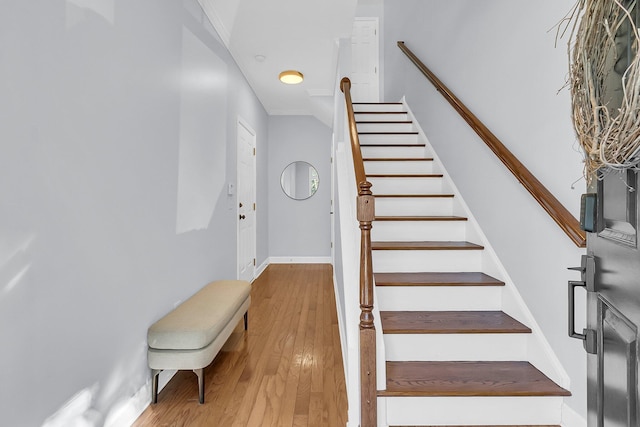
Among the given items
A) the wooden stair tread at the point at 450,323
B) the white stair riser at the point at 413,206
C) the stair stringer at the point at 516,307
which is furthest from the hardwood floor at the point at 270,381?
the white stair riser at the point at 413,206

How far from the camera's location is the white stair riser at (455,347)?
1.68m

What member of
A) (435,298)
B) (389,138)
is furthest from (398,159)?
(435,298)

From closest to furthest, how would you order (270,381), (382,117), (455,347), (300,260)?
(455,347), (270,381), (382,117), (300,260)

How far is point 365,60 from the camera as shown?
5.68 meters

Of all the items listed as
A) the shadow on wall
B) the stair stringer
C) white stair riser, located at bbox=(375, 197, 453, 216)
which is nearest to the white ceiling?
the shadow on wall

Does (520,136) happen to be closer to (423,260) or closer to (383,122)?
(423,260)

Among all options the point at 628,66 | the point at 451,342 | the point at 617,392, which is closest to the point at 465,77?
the point at 451,342

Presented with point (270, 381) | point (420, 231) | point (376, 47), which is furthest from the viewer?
point (376, 47)

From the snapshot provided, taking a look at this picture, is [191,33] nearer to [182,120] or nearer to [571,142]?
[182,120]

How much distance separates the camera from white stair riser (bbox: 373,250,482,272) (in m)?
2.18

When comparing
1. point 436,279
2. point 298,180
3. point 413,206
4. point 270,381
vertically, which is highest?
point 298,180

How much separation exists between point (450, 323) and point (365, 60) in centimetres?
506

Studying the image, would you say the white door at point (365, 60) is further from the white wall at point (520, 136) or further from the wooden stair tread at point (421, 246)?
the wooden stair tread at point (421, 246)

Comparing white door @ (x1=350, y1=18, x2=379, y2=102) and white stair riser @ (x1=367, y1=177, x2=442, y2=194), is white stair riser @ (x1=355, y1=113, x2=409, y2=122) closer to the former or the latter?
white stair riser @ (x1=367, y1=177, x2=442, y2=194)
